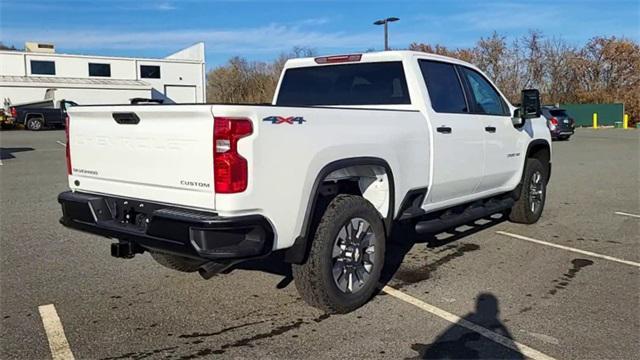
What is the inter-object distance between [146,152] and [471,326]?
2578 millimetres

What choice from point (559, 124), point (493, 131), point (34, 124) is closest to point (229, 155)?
point (493, 131)

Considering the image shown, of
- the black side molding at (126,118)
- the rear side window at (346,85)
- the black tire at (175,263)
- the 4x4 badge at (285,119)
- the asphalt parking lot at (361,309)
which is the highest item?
the rear side window at (346,85)

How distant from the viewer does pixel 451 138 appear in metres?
5.39

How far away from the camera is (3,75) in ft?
143

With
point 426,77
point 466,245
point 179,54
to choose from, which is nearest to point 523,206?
point 466,245

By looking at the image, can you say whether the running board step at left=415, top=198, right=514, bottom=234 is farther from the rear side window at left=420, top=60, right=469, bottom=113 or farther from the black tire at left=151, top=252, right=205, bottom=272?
the black tire at left=151, top=252, right=205, bottom=272

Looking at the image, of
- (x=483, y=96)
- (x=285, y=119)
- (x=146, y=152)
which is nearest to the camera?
(x=285, y=119)

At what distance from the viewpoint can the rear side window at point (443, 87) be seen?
17.9 ft

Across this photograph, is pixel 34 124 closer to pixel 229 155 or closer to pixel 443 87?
pixel 443 87

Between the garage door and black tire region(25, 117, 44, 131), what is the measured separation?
15.7 m

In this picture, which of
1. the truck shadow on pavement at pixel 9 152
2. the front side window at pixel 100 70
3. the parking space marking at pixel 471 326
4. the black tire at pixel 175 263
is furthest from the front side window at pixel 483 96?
the front side window at pixel 100 70

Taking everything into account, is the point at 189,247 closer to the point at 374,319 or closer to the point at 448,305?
the point at 374,319

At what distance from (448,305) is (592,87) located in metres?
48.2

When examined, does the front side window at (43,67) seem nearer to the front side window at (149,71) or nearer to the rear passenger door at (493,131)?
the front side window at (149,71)
